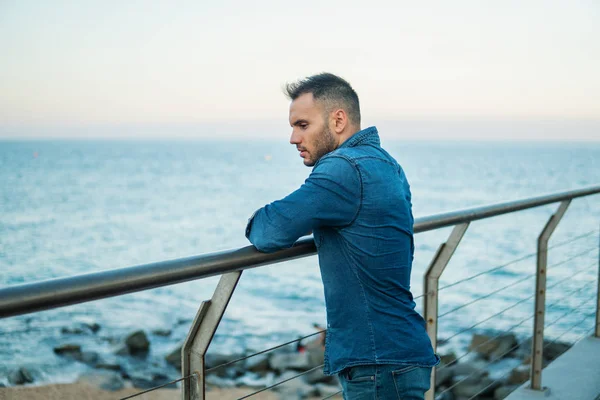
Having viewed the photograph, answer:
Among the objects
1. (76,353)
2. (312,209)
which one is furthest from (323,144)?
(76,353)

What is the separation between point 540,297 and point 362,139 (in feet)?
6.12

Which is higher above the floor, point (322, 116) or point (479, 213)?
point (322, 116)

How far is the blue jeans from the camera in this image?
1770 millimetres

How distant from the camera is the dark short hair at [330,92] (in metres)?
1.98

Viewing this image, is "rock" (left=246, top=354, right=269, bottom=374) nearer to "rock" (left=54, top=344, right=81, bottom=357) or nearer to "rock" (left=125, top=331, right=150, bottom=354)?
"rock" (left=125, top=331, right=150, bottom=354)

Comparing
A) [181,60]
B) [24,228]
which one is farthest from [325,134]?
[181,60]

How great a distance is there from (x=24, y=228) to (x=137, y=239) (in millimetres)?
9189

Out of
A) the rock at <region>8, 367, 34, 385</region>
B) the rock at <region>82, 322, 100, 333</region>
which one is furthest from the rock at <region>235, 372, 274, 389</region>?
the rock at <region>82, 322, 100, 333</region>

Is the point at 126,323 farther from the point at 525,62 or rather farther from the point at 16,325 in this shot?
the point at 525,62

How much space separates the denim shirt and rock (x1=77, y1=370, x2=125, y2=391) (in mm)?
9802

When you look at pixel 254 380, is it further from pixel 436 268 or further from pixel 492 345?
pixel 436 268

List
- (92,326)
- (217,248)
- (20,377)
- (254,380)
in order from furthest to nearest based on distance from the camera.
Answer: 1. (217,248)
2. (92,326)
3. (20,377)
4. (254,380)

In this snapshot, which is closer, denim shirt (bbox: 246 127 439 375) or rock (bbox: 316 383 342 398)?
denim shirt (bbox: 246 127 439 375)

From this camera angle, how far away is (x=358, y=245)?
1732 mm
